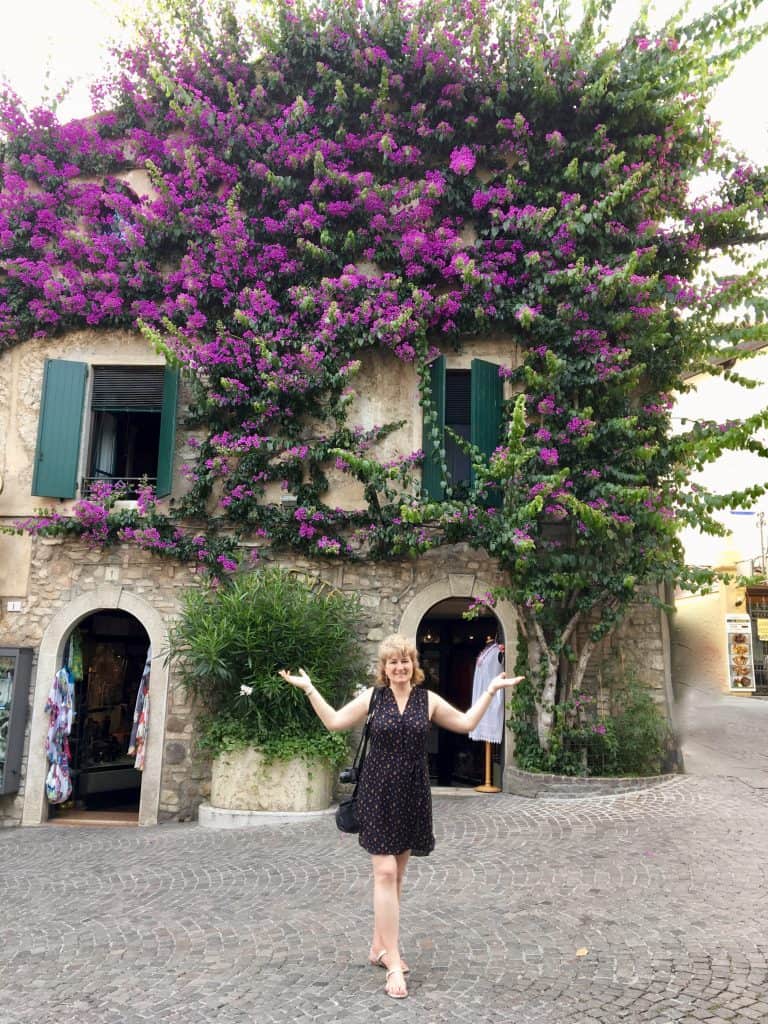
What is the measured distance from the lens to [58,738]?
9.23 meters

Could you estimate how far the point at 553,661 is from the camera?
862cm

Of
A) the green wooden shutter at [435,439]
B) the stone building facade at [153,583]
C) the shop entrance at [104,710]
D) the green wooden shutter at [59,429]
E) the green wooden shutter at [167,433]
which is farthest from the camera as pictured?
the shop entrance at [104,710]

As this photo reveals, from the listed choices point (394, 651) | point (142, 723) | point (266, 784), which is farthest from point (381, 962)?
point (142, 723)

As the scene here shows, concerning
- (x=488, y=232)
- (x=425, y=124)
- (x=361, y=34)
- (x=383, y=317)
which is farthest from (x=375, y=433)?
(x=361, y=34)

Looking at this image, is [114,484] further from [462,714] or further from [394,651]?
[462,714]

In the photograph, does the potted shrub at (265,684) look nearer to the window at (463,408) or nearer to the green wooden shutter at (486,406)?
the window at (463,408)

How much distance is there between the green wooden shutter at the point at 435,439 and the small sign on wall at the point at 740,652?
1202 cm

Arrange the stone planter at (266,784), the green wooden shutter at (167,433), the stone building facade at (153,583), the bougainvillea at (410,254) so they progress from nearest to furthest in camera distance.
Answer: the stone planter at (266,784), the bougainvillea at (410,254), the stone building facade at (153,583), the green wooden shutter at (167,433)

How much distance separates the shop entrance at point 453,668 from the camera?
35.2 feet

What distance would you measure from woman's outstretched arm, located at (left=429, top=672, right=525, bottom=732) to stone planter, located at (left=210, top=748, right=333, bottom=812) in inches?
176

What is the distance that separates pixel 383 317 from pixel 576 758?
5467 millimetres

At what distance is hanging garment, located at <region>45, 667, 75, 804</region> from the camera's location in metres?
9.09

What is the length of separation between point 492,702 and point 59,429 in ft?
20.3

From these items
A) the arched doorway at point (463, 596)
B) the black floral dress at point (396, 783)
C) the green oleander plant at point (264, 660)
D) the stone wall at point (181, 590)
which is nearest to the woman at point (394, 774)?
the black floral dress at point (396, 783)
